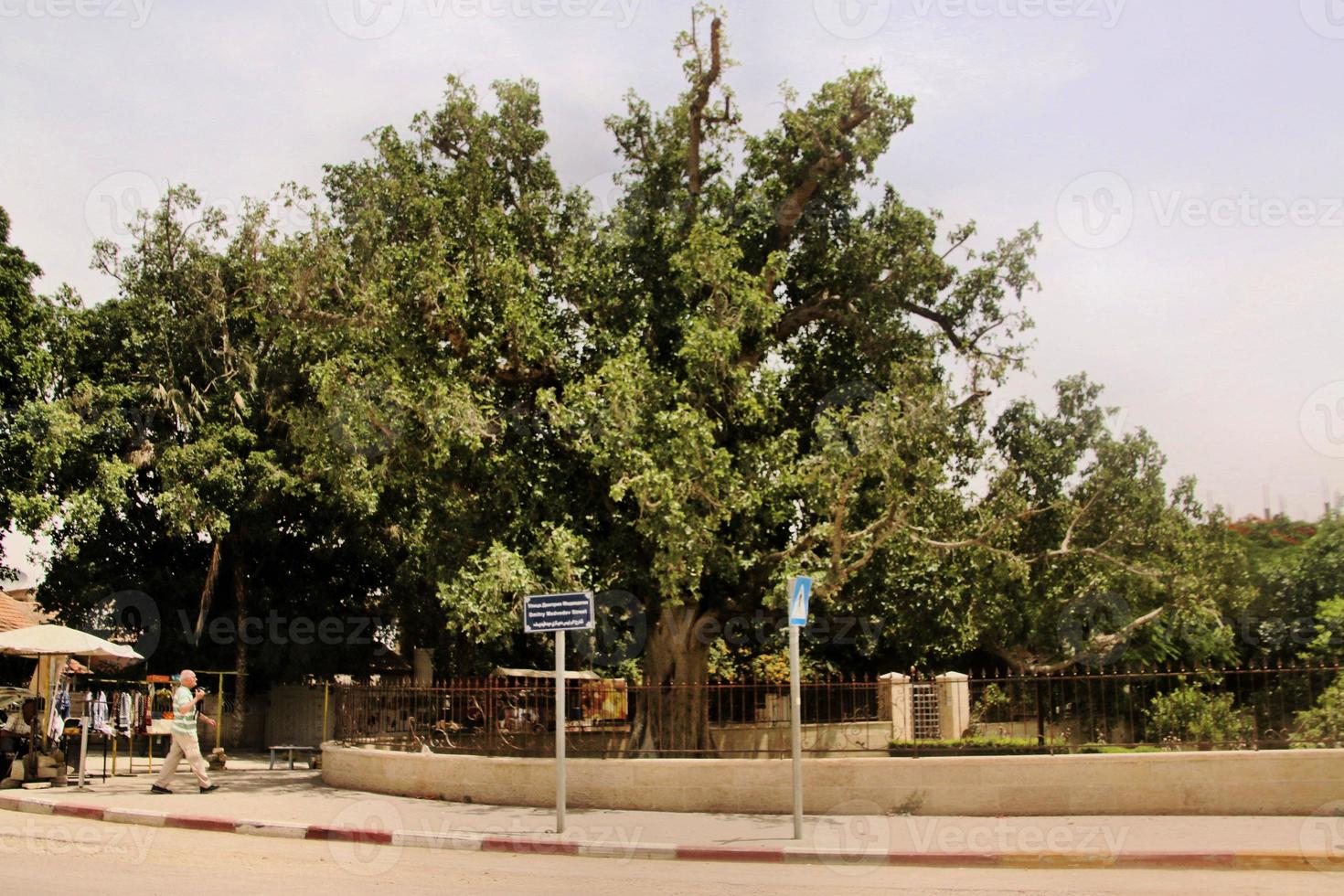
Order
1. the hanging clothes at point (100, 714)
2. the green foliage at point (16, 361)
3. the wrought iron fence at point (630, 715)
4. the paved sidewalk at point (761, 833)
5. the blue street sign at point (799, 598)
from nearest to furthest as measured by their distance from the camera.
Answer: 1. the paved sidewalk at point (761, 833)
2. the blue street sign at point (799, 598)
3. the wrought iron fence at point (630, 715)
4. the hanging clothes at point (100, 714)
5. the green foliage at point (16, 361)

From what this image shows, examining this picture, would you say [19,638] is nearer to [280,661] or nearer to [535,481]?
[535,481]

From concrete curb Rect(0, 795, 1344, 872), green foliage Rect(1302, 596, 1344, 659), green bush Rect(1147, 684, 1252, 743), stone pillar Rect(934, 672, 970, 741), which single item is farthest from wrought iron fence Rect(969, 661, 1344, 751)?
green foliage Rect(1302, 596, 1344, 659)

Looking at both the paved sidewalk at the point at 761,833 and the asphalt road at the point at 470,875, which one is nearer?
the asphalt road at the point at 470,875

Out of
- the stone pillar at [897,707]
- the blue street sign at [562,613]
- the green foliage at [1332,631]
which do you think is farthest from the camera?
the green foliage at [1332,631]

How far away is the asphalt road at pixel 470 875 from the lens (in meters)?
Result: 8.87

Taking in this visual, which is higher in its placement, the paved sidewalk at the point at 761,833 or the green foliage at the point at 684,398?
the green foliage at the point at 684,398

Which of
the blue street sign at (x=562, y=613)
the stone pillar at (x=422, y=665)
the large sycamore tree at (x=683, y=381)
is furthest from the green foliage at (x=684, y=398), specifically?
the stone pillar at (x=422, y=665)

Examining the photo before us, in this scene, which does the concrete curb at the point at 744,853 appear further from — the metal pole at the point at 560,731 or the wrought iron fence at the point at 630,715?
the wrought iron fence at the point at 630,715

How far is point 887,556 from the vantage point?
1825 centimetres

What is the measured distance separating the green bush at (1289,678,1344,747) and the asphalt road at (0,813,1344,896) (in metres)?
3.39

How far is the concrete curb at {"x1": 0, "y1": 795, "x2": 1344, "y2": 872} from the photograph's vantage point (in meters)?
10.1

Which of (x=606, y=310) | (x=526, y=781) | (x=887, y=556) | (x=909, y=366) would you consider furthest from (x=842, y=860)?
(x=606, y=310)

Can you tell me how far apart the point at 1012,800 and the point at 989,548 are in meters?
6.05

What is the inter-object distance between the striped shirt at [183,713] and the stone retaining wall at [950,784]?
144 inches
